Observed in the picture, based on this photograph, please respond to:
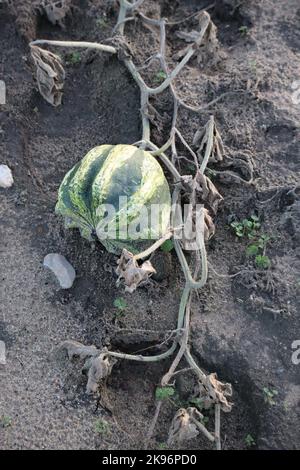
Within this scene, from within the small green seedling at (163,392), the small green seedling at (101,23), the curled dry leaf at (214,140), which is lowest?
the small green seedling at (163,392)

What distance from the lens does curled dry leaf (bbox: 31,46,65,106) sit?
3580mm

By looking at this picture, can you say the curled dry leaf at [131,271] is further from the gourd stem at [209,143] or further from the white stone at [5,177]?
the white stone at [5,177]

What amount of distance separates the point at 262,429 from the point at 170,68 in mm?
2307

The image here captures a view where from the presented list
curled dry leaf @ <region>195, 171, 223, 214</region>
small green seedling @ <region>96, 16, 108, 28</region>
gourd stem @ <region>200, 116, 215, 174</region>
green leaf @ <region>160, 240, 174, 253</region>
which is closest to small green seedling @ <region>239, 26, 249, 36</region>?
small green seedling @ <region>96, 16, 108, 28</region>

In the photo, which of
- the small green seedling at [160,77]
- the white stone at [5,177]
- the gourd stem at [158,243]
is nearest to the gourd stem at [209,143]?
the gourd stem at [158,243]

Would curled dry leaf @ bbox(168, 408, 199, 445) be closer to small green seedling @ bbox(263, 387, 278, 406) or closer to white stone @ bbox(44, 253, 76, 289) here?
small green seedling @ bbox(263, 387, 278, 406)

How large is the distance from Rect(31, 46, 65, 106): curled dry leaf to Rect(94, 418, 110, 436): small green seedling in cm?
191

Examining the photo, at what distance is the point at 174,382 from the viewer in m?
3.12

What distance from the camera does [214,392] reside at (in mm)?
2877

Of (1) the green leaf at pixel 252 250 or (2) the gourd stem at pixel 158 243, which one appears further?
(1) the green leaf at pixel 252 250

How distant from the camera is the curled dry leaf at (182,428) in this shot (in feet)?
9.05

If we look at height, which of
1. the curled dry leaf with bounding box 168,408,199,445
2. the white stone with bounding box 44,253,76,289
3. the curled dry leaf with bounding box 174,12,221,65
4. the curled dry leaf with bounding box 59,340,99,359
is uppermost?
the curled dry leaf with bounding box 174,12,221,65
